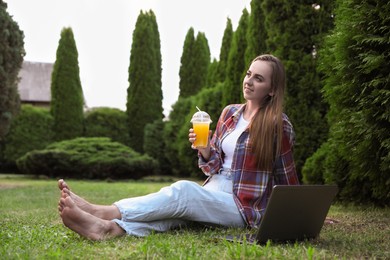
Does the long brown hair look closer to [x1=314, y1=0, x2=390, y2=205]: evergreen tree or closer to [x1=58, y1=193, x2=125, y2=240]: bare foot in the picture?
[x1=58, y1=193, x2=125, y2=240]: bare foot

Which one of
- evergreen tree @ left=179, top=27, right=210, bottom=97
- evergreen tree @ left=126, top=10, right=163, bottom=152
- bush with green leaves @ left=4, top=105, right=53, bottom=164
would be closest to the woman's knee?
bush with green leaves @ left=4, top=105, right=53, bottom=164

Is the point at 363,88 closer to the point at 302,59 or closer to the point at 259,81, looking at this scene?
the point at 259,81

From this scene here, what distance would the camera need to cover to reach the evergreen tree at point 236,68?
13.2 m

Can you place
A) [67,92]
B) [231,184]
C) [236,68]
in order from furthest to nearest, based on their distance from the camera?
[67,92] → [236,68] → [231,184]

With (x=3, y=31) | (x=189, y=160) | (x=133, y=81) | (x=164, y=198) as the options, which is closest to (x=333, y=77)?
(x=164, y=198)

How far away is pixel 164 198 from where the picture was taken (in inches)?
133

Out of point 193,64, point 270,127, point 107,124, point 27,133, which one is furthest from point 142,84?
point 270,127

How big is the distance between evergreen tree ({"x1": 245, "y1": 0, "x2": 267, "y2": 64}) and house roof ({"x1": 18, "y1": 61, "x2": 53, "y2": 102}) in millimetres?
18022

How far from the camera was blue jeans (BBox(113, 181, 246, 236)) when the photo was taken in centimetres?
337

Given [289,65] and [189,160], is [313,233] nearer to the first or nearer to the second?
[289,65]

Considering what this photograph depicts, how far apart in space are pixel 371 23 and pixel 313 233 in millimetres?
2220

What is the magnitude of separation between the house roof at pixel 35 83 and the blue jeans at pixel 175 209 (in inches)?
942

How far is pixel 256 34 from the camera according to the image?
10250 millimetres

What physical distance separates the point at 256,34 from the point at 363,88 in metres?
5.56
